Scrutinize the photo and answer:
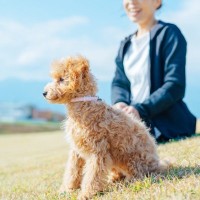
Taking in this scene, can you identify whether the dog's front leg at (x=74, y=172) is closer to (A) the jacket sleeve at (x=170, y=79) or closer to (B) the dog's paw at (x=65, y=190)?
(B) the dog's paw at (x=65, y=190)

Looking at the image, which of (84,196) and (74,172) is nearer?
(84,196)

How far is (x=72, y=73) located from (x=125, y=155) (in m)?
1.03

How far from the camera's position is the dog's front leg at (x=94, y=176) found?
4.77 meters

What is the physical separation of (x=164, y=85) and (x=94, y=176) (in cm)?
336

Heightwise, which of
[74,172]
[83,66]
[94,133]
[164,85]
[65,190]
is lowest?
[65,190]

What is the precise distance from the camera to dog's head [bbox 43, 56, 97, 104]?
4.89m

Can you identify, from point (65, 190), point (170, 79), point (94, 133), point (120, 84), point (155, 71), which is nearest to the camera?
point (94, 133)

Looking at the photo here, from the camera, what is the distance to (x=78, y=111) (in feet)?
16.4

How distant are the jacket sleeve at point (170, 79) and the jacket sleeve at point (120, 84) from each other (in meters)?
0.74

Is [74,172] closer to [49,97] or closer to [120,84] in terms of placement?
[49,97]

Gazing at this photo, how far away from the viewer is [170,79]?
7.87 m

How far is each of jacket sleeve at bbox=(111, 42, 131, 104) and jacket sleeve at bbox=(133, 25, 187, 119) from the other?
740 mm

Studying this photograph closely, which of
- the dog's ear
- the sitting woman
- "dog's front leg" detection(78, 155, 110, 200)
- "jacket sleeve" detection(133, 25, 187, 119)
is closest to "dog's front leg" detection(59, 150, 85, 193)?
"dog's front leg" detection(78, 155, 110, 200)

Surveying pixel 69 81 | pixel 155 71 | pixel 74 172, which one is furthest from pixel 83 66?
pixel 155 71
